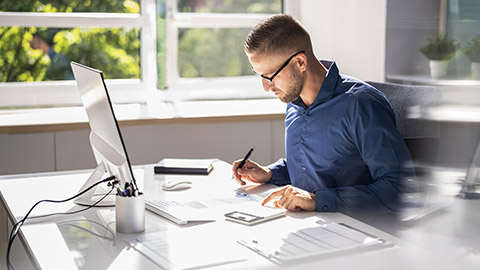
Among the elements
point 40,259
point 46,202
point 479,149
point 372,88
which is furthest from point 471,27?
point 46,202

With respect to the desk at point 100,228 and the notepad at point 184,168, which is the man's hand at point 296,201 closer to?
the desk at point 100,228

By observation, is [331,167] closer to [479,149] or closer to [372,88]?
[372,88]

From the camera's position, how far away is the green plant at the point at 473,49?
36 centimetres

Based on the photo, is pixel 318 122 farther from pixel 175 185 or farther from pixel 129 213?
pixel 129 213

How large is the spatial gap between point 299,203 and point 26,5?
76.3 inches

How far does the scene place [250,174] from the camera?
157 centimetres

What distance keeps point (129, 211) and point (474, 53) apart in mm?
858

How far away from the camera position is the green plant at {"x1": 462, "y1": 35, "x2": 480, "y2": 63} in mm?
358

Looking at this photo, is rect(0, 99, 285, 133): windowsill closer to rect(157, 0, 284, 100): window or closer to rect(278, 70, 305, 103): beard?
rect(157, 0, 284, 100): window

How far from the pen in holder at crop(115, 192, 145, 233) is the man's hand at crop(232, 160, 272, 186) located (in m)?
0.48

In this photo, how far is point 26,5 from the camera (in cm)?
266

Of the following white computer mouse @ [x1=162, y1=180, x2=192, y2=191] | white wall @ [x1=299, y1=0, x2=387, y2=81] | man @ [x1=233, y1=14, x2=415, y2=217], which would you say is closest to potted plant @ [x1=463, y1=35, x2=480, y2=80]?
man @ [x1=233, y1=14, x2=415, y2=217]

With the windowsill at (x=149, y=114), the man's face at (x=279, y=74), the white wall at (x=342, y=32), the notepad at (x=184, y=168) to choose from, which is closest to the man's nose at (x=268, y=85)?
the man's face at (x=279, y=74)

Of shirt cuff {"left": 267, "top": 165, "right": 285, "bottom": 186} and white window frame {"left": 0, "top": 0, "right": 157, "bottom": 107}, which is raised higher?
white window frame {"left": 0, "top": 0, "right": 157, "bottom": 107}
